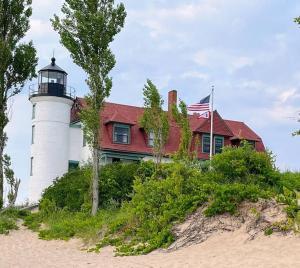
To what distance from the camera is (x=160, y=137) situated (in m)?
32.7

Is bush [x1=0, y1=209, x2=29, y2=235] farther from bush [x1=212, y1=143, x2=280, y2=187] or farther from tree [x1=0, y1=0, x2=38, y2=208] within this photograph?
bush [x1=212, y1=143, x2=280, y2=187]

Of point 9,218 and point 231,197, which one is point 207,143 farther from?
point 231,197

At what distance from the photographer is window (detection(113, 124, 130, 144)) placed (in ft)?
141

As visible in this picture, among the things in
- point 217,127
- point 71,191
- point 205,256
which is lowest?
point 205,256

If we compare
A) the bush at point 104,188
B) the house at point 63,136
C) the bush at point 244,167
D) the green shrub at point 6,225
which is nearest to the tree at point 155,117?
the bush at point 104,188

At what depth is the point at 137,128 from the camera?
44688 mm

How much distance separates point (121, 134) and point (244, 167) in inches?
924

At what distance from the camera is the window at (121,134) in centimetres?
4301

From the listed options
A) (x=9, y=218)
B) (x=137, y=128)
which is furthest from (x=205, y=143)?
(x=9, y=218)

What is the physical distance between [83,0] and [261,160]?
13.1 metres

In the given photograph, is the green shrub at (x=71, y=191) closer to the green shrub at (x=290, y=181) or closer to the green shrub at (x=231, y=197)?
the green shrub at (x=290, y=181)

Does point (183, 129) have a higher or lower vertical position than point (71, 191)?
higher

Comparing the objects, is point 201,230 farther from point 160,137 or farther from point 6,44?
point 6,44

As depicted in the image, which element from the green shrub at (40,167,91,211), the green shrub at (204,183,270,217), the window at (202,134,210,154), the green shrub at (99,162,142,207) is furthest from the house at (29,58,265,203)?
the green shrub at (204,183,270,217)
